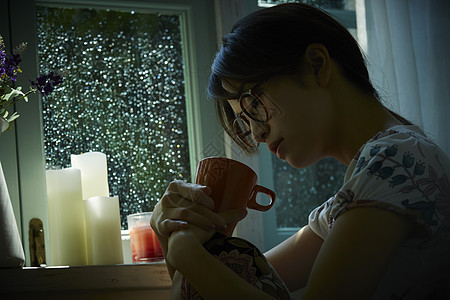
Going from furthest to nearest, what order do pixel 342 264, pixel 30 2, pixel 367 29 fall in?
1. pixel 367 29
2. pixel 30 2
3. pixel 342 264

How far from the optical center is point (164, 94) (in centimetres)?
163

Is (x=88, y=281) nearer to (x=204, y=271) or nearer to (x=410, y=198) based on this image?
(x=204, y=271)

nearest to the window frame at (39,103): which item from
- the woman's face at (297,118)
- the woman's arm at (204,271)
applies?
the woman's face at (297,118)

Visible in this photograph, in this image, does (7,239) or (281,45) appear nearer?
(281,45)

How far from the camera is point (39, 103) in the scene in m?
1.47

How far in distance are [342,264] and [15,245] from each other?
0.74m

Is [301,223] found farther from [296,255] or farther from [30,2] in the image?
[30,2]

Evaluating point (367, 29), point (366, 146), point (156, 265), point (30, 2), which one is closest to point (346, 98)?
point (366, 146)

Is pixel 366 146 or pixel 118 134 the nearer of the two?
pixel 366 146

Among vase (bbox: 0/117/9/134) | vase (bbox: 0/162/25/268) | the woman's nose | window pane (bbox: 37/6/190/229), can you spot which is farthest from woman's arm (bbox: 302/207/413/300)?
window pane (bbox: 37/6/190/229)

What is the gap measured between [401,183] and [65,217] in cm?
84

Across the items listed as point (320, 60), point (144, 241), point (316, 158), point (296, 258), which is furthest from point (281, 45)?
point (144, 241)

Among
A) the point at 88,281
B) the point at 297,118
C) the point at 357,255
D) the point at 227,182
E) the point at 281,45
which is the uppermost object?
the point at 281,45

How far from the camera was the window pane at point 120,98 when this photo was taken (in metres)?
1.53
